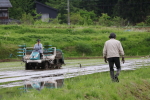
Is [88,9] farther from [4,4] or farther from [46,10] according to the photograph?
[4,4]

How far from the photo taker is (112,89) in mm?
13422

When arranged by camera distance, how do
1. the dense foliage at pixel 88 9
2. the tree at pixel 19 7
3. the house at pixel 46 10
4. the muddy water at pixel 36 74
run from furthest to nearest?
Result: 1. the house at pixel 46 10
2. the dense foliage at pixel 88 9
3. the tree at pixel 19 7
4. the muddy water at pixel 36 74

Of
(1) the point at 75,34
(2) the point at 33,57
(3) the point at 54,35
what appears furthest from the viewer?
(1) the point at 75,34

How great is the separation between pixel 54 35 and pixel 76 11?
35.0 m

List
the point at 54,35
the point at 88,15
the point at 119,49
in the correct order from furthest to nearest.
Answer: the point at 88,15
the point at 54,35
the point at 119,49

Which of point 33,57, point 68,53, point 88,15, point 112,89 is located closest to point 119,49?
point 112,89

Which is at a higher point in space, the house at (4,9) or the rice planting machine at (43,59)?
the house at (4,9)

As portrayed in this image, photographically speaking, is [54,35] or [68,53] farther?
[54,35]

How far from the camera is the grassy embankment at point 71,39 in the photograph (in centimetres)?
4272

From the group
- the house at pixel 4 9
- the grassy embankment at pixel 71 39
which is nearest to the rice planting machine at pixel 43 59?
the grassy embankment at pixel 71 39

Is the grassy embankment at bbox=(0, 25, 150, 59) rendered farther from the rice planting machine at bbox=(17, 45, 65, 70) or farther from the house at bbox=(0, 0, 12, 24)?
the house at bbox=(0, 0, 12, 24)

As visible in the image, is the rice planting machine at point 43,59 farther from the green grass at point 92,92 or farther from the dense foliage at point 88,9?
the dense foliage at point 88,9

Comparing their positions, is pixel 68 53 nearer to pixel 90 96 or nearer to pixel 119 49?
pixel 119 49

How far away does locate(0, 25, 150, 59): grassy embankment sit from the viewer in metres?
42.7
